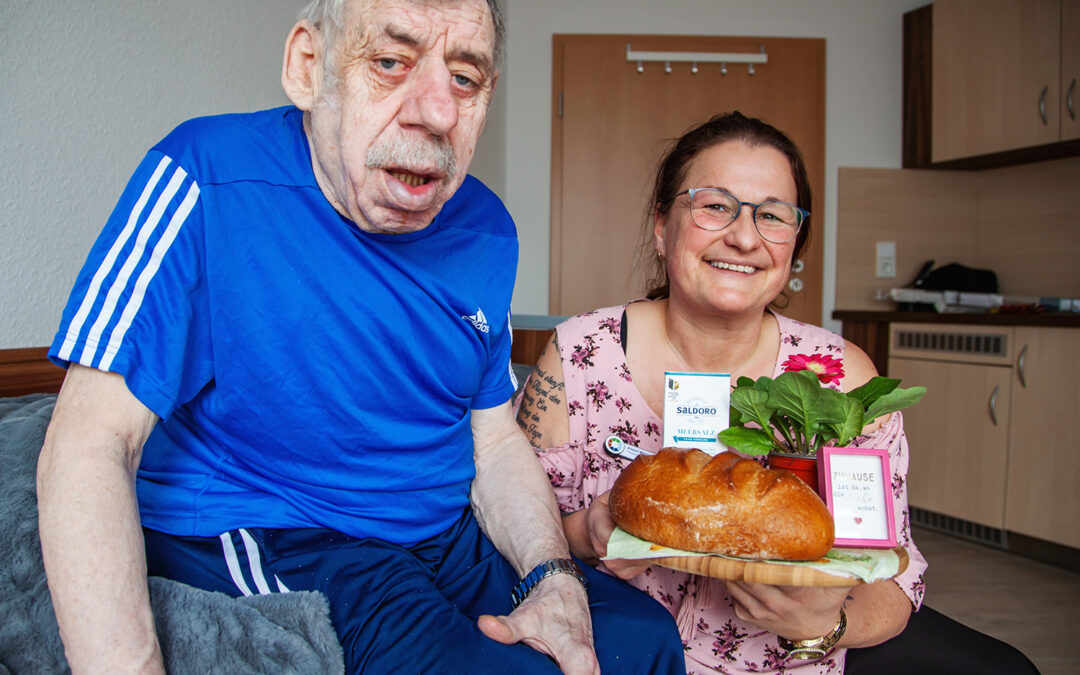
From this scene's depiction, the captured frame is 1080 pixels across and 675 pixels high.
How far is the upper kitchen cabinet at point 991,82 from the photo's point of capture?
3299mm

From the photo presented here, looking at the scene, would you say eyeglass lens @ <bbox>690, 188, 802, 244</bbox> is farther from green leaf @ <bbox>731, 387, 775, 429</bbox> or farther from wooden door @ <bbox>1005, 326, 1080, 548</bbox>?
wooden door @ <bbox>1005, 326, 1080, 548</bbox>

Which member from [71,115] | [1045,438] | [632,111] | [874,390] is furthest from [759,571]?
[632,111]

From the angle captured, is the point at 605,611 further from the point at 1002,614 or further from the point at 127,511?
the point at 1002,614

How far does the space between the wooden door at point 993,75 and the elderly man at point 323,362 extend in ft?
11.4

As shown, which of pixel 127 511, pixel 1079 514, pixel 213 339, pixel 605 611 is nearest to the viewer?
pixel 127 511

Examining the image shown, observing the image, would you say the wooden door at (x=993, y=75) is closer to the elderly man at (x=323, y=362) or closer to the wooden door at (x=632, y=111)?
the wooden door at (x=632, y=111)

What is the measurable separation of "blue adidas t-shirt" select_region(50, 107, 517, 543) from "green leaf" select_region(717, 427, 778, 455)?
359mm

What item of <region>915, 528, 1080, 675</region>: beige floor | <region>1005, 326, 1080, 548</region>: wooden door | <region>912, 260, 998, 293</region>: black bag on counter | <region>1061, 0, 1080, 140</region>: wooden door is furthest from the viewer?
<region>912, 260, 998, 293</region>: black bag on counter

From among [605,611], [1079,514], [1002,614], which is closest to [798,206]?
[605,611]

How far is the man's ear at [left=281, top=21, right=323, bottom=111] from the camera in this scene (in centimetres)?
89

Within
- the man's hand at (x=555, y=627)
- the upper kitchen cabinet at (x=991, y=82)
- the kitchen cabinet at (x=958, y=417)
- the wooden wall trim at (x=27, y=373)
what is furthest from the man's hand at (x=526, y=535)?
the upper kitchen cabinet at (x=991, y=82)

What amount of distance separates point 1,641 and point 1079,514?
11.6ft

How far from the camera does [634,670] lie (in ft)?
2.96

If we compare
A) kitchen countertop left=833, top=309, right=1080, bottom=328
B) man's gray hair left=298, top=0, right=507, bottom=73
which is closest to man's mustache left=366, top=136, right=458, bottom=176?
man's gray hair left=298, top=0, right=507, bottom=73
